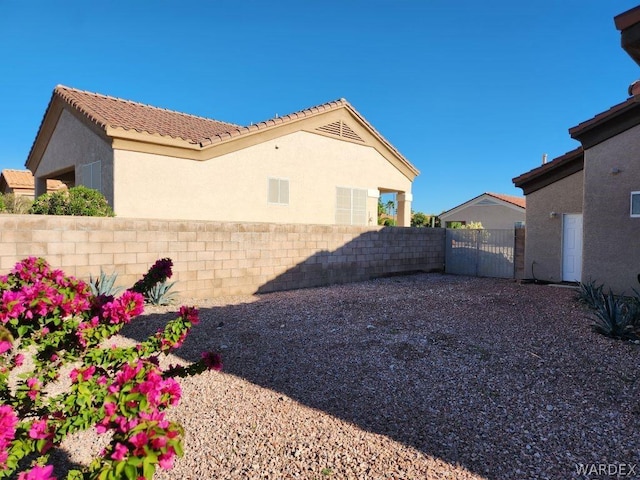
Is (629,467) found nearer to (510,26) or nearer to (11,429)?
(11,429)

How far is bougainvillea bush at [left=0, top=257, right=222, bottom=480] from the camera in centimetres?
181

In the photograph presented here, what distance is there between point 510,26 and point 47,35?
16.7 m

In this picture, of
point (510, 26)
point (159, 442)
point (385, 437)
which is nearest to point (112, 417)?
point (159, 442)

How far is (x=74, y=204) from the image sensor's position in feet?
31.1

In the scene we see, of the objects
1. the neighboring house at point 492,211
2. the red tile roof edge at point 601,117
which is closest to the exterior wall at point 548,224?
the red tile roof edge at point 601,117

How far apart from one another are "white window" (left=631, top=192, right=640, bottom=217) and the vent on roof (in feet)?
34.6

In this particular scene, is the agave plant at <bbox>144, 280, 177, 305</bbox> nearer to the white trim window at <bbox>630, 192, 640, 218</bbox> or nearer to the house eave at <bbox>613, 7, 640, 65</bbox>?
the house eave at <bbox>613, 7, 640, 65</bbox>

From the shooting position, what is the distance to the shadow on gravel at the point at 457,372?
3.50m

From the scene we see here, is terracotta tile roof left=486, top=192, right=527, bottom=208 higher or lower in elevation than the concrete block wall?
higher

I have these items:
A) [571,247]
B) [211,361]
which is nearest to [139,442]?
[211,361]

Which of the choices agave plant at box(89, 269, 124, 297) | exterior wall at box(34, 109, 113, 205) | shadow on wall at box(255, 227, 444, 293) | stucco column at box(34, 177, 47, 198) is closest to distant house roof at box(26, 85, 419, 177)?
exterior wall at box(34, 109, 113, 205)

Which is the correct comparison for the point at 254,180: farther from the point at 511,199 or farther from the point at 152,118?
the point at 511,199

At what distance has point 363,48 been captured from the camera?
59.1ft

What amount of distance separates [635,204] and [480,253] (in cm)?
649
